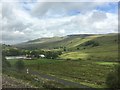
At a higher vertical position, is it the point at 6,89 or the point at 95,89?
the point at 6,89

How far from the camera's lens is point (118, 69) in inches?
2383

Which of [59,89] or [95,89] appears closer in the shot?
[59,89]

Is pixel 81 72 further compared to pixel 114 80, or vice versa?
pixel 81 72

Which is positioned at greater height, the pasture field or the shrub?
the shrub

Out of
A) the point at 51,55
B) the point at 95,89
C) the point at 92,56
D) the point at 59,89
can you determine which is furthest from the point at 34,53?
the point at 59,89

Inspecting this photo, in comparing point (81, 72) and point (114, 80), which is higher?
point (114, 80)

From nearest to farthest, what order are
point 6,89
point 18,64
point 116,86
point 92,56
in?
point 6,89 → point 116,86 → point 18,64 → point 92,56

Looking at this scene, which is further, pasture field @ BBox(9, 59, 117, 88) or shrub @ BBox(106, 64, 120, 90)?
pasture field @ BBox(9, 59, 117, 88)

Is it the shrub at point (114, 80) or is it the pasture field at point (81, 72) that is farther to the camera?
the pasture field at point (81, 72)

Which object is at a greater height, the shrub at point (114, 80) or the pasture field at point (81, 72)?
the shrub at point (114, 80)

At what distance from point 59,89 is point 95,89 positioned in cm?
1670

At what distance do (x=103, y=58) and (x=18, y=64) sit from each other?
73731 mm

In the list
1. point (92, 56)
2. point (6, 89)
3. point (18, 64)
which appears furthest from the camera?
point (92, 56)

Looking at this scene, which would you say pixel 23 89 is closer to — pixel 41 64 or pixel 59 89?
pixel 59 89
